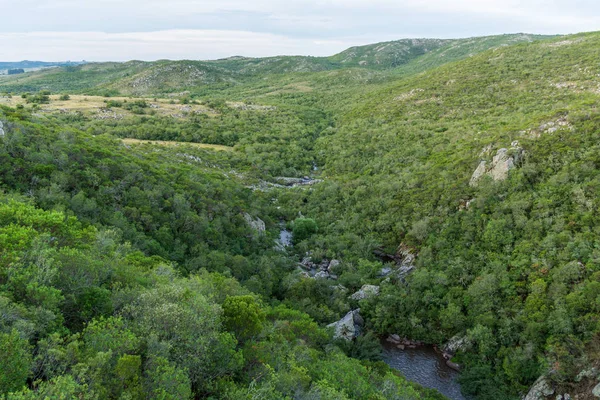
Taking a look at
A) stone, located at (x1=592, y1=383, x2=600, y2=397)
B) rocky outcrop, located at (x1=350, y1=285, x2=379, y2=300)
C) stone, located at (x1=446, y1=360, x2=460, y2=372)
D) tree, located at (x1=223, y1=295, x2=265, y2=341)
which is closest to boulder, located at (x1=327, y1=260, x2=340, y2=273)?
rocky outcrop, located at (x1=350, y1=285, x2=379, y2=300)

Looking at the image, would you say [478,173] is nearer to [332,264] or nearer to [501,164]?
[501,164]

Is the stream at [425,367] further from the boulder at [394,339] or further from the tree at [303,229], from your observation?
the tree at [303,229]

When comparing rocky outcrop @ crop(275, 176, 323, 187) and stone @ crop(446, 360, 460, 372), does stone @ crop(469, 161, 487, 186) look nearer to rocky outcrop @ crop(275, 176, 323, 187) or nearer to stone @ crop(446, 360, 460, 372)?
stone @ crop(446, 360, 460, 372)

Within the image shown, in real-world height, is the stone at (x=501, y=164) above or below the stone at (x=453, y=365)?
above

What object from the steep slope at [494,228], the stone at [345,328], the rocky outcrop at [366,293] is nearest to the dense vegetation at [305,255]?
the steep slope at [494,228]

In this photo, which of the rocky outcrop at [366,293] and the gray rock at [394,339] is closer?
the gray rock at [394,339]

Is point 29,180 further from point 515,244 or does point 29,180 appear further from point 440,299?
point 515,244

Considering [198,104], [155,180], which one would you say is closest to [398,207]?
[155,180]
